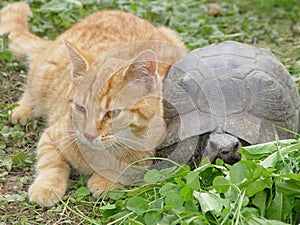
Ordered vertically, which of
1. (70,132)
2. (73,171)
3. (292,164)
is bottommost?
(73,171)

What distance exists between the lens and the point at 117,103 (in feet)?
11.5

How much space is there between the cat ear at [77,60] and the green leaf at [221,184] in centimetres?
109

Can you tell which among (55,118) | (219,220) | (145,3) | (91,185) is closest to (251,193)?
(219,220)

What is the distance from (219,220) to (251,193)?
22 centimetres

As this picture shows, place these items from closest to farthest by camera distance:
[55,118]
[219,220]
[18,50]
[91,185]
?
[219,220] < [91,185] < [55,118] < [18,50]

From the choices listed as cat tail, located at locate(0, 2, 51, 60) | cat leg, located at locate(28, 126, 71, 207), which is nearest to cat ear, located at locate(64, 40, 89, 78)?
cat leg, located at locate(28, 126, 71, 207)

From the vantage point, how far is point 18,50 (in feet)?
16.3

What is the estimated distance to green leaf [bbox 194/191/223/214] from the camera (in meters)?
3.03

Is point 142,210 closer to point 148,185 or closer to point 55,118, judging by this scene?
point 148,185

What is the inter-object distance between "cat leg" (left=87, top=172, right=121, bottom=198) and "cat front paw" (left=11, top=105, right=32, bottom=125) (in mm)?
891

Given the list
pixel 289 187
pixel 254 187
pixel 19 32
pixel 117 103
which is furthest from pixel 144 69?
pixel 19 32

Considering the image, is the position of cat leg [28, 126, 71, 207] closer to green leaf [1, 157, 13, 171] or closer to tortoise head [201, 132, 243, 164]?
green leaf [1, 157, 13, 171]

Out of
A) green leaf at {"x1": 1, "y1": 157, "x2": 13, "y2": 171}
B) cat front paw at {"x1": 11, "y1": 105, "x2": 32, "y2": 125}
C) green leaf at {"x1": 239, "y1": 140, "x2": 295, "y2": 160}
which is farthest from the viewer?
cat front paw at {"x1": 11, "y1": 105, "x2": 32, "y2": 125}

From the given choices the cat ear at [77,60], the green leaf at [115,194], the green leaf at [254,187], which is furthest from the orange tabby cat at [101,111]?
the green leaf at [254,187]
